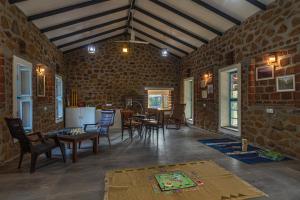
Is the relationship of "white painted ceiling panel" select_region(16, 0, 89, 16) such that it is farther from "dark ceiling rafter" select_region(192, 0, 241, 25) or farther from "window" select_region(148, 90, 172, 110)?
"window" select_region(148, 90, 172, 110)

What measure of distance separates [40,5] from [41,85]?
2052 millimetres

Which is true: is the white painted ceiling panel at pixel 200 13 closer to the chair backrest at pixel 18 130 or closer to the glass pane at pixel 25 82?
the glass pane at pixel 25 82

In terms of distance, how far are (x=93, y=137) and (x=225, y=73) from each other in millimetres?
4223

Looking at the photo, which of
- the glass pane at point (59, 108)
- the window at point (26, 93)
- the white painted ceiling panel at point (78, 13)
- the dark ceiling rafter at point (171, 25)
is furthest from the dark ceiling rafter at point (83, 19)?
the glass pane at point (59, 108)

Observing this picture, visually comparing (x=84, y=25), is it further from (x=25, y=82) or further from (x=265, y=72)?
(x=265, y=72)

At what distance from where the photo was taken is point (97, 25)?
6.49 m

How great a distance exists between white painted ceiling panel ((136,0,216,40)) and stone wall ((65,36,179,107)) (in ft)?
9.14

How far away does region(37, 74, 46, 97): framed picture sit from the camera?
5.07 meters

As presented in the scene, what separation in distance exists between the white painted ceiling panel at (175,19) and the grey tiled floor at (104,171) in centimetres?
359

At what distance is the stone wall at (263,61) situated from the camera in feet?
12.0

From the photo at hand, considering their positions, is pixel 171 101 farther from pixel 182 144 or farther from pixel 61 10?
pixel 61 10

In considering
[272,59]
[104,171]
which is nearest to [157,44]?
[272,59]

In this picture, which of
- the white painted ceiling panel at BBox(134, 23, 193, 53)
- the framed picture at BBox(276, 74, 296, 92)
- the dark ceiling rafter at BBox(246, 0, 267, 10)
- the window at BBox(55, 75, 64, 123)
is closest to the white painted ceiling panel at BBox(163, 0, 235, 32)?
the dark ceiling rafter at BBox(246, 0, 267, 10)

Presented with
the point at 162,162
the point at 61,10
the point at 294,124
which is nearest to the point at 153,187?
the point at 162,162
